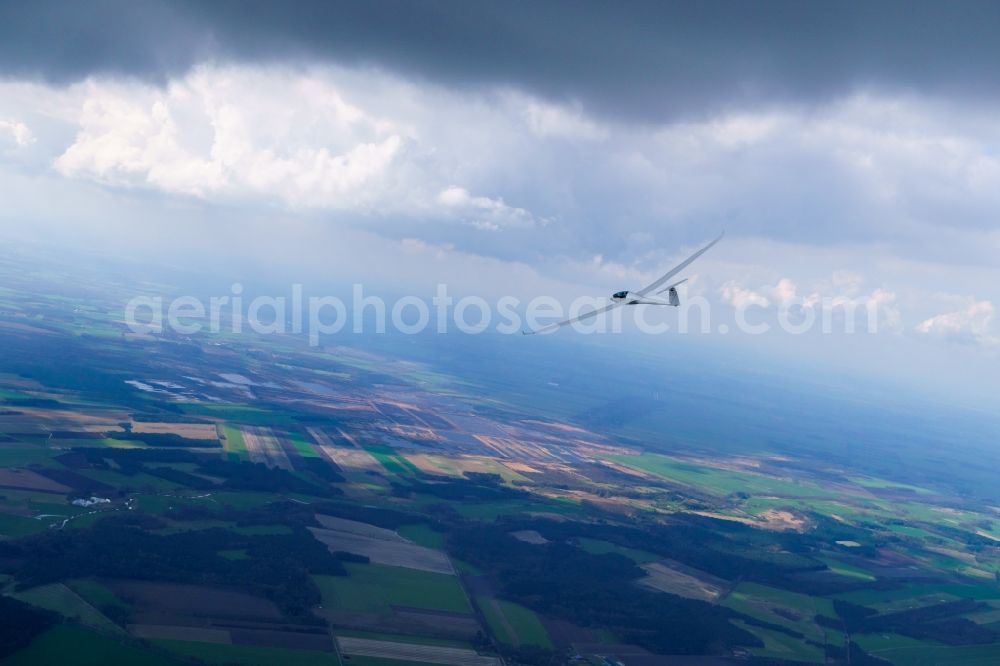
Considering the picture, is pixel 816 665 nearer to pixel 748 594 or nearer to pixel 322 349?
pixel 748 594

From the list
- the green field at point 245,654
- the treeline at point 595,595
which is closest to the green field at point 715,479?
the treeline at point 595,595

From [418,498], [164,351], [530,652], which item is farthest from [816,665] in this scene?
[164,351]

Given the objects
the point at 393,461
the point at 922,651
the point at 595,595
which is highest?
the point at 393,461

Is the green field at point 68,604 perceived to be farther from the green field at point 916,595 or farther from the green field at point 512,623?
the green field at point 916,595

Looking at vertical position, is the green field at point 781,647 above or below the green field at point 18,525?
below

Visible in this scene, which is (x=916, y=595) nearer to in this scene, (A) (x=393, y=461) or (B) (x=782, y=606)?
(B) (x=782, y=606)

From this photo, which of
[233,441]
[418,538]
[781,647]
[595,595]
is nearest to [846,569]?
[781,647]

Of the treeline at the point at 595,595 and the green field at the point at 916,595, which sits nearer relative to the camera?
the treeline at the point at 595,595
